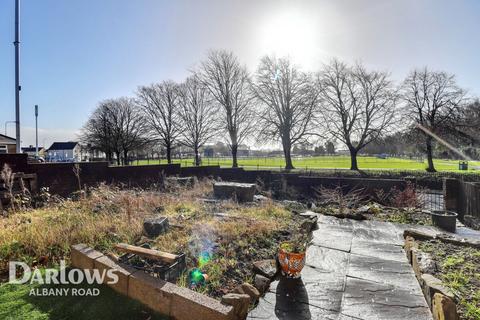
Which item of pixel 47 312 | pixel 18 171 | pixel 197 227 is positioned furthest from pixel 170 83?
pixel 47 312

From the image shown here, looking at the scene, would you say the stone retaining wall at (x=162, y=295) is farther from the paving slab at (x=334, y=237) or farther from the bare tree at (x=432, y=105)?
the bare tree at (x=432, y=105)

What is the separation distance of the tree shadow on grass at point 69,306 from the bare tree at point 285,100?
79.3 ft

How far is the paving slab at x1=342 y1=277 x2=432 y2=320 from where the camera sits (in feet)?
9.05

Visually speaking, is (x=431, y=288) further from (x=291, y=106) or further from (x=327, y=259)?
(x=291, y=106)

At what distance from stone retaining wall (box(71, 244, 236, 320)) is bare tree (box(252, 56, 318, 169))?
23933mm

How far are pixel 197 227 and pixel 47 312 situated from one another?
8.78 feet

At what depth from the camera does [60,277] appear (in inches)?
133

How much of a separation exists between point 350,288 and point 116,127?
37113mm

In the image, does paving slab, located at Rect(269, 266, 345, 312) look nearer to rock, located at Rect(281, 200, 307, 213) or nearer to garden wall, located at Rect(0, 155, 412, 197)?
rock, located at Rect(281, 200, 307, 213)

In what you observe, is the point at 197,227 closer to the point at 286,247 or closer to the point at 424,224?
the point at 286,247

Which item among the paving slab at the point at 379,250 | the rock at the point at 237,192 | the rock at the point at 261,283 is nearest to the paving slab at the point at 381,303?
the rock at the point at 261,283

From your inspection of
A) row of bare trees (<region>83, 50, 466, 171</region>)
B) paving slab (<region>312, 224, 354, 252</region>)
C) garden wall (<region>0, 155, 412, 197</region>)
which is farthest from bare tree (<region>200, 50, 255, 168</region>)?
paving slab (<region>312, 224, 354, 252</region>)

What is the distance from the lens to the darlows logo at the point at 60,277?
10.2 feet

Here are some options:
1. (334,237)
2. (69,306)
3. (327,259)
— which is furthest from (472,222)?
(69,306)
